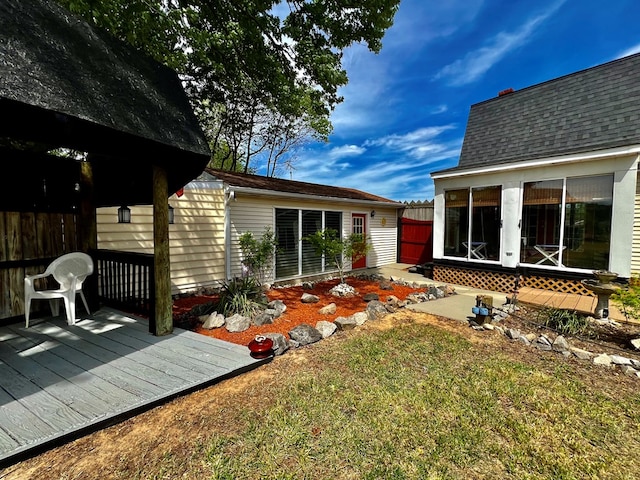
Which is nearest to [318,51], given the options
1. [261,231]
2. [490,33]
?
[261,231]

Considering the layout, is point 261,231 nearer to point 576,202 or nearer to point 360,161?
point 576,202

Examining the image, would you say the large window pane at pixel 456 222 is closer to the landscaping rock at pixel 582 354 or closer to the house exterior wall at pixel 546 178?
the house exterior wall at pixel 546 178

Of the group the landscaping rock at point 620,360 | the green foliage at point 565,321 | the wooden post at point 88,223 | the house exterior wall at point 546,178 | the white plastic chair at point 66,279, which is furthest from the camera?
the house exterior wall at point 546,178

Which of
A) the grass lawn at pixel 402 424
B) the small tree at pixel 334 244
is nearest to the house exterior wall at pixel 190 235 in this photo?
the small tree at pixel 334 244

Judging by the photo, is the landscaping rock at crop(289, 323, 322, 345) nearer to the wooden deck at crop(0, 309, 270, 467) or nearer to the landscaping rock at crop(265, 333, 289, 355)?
the landscaping rock at crop(265, 333, 289, 355)

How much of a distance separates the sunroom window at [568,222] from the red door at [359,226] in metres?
4.74

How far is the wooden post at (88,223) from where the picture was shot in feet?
14.8

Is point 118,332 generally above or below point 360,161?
below

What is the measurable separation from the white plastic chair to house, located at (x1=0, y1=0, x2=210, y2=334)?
37 centimetres

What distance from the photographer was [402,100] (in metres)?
13.2

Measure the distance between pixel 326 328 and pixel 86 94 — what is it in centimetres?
372

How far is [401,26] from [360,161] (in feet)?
52.7

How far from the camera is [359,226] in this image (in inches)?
400

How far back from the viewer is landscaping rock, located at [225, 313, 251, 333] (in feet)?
13.7
